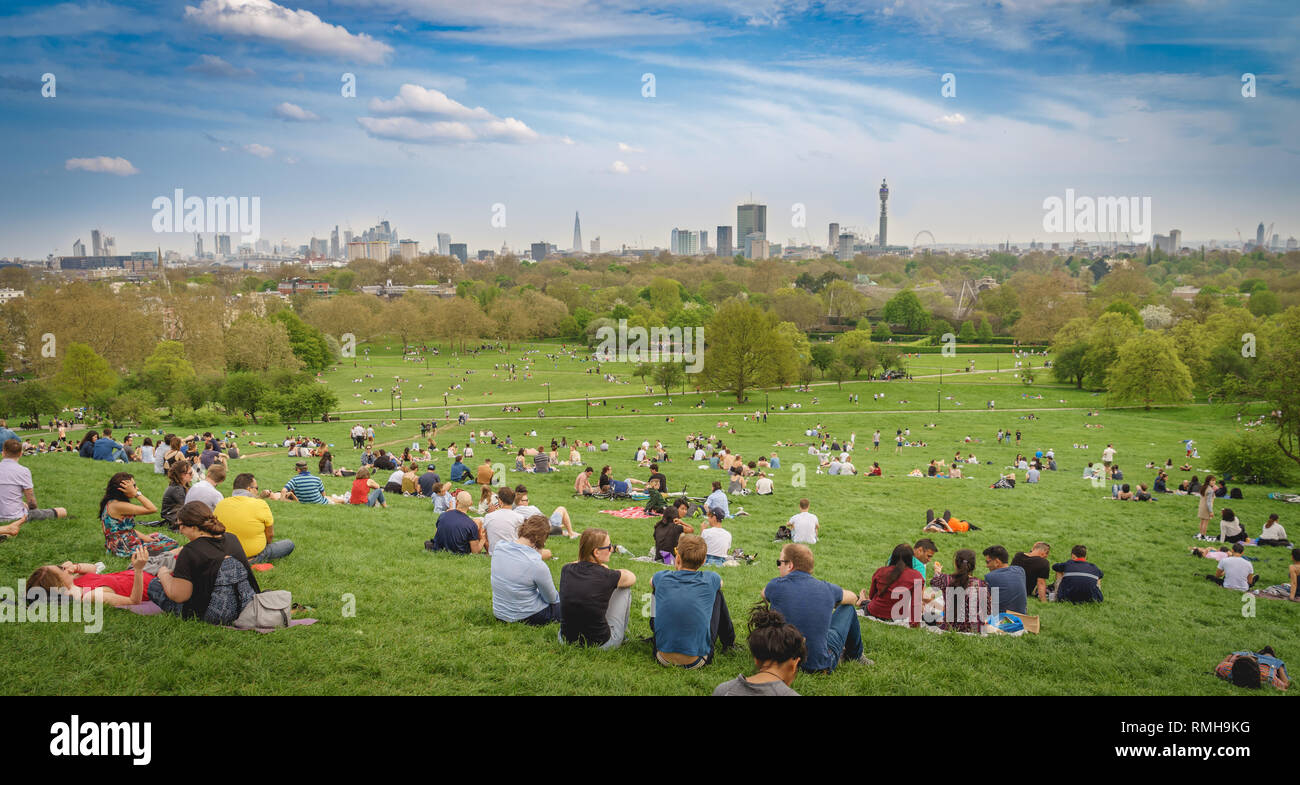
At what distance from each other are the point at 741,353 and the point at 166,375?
41682mm

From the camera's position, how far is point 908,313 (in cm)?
11025

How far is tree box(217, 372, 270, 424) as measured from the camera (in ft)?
155

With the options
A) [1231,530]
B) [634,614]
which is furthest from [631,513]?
[1231,530]

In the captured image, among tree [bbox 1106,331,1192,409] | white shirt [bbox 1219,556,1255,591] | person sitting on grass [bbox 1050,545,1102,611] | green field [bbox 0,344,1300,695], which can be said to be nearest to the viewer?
green field [bbox 0,344,1300,695]

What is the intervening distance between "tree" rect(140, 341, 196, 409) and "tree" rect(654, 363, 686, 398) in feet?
110

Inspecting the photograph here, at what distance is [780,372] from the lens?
193ft

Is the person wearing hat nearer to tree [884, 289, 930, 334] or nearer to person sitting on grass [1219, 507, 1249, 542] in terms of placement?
person sitting on grass [1219, 507, 1249, 542]

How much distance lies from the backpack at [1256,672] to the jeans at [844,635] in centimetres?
380

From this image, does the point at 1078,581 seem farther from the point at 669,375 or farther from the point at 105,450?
the point at 669,375

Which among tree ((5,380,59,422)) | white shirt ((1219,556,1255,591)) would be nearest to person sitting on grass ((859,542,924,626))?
white shirt ((1219,556,1255,591))

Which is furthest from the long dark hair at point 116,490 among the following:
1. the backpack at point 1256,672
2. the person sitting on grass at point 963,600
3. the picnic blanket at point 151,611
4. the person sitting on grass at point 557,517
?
the backpack at point 1256,672

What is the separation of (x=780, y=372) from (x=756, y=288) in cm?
9200
